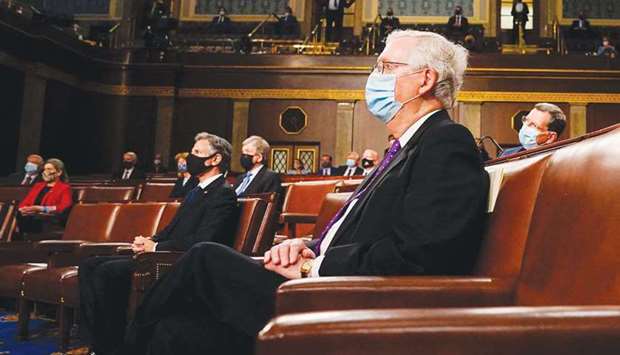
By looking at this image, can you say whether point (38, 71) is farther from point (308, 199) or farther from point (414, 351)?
point (414, 351)

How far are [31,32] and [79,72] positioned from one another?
138 cm

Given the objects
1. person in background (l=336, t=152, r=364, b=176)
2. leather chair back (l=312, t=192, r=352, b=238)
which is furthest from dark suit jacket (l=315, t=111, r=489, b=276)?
person in background (l=336, t=152, r=364, b=176)

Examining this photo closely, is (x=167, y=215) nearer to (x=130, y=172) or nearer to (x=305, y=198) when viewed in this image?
(x=305, y=198)

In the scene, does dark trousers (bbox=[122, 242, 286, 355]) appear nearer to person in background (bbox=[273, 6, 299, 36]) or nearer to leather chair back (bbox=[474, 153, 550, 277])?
leather chair back (bbox=[474, 153, 550, 277])

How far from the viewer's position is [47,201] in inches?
200

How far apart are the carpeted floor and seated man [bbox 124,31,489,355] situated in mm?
1422

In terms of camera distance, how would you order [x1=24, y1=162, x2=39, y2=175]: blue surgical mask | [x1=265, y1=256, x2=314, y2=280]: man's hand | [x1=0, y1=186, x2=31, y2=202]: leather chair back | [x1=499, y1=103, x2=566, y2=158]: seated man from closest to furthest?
[x1=265, y1=256, x2=314, y2=280]: man's hand → [x1=499, y1=103, x2=566, y2=158]: seated man → [x1=0, y1=186, x2=31, y2=202]: leather chair back → [x1=24, y1=162, x2=39, y2=175]: blue surgical mask

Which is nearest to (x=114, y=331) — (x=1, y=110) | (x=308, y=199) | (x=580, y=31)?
(x=308, y=199)

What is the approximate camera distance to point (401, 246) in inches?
55.3

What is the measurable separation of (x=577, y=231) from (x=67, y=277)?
92.9 inches

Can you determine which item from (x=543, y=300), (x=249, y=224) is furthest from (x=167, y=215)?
(x=543, y=300)

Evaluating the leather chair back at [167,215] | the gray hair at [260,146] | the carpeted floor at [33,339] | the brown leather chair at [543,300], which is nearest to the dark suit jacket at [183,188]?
the gray hair at [260,146]

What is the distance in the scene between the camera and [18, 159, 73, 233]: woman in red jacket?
493cm

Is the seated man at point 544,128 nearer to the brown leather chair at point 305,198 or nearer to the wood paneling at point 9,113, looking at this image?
the brown leather chair at point 305,198
